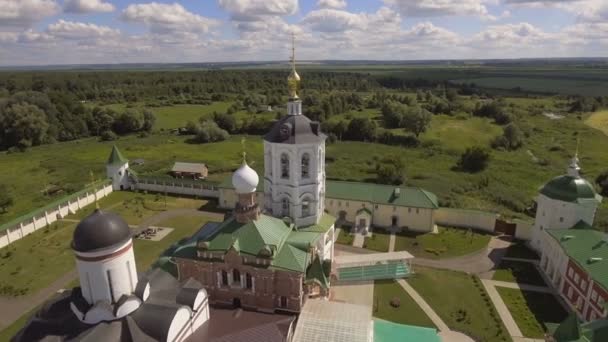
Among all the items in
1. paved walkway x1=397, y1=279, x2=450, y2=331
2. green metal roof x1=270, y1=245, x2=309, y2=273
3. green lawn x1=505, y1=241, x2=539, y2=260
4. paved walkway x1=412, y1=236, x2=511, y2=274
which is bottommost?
paved walkway x1=397, y1=279, x2=450, y2=331

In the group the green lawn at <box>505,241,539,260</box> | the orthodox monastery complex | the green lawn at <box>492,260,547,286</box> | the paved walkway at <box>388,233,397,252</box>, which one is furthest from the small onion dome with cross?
the green lawn at <box>505,241,539,260</box>

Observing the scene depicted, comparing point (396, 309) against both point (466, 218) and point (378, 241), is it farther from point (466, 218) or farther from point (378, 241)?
point (466, 218)

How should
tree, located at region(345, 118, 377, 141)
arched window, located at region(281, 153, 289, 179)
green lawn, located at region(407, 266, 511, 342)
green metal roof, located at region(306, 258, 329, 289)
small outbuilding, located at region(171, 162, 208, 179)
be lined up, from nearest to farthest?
green metal roof, located at region(306, 258, 329, 289)
green lawn, located at region(407, 266, 511, 342)
arched window, located at region(281, 153, 289, 179)
small outbuilding, located at region(171, 162, 208, 179)
tree, located at region(345, 118, 377, 141)

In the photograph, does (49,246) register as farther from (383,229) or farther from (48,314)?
(383,229)

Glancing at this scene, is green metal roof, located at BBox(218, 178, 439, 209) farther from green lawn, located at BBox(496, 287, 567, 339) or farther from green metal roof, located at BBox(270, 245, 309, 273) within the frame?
green metal roof, located at BBox(270, 245, 309, 273)

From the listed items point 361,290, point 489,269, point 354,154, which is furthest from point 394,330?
point 354,154

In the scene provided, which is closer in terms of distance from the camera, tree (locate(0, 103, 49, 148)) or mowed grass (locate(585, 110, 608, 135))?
tree (locate(0, 103, 49, 148))
